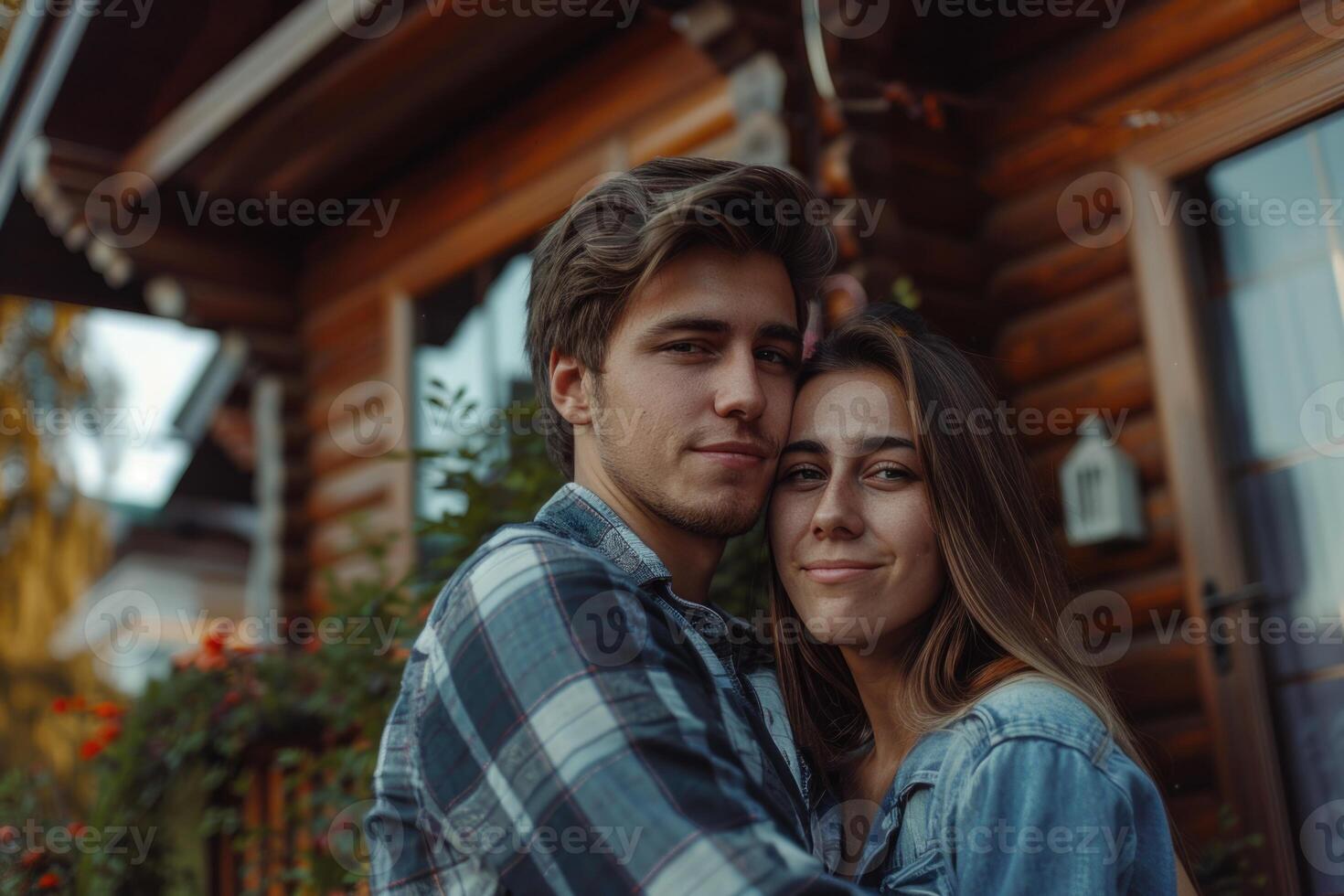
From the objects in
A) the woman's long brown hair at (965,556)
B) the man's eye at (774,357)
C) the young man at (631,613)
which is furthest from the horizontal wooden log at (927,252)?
the man's eye at (774,357)

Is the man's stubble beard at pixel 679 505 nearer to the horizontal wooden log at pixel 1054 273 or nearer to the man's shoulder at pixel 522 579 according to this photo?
the man's shoulder at pixel 522 579

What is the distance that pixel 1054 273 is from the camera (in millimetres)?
4766

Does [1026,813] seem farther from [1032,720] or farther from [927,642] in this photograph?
[927,642]

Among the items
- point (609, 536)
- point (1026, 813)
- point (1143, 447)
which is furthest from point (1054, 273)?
point (1026, 813)

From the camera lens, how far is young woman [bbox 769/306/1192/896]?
2.03 metres

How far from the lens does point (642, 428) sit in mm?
2420

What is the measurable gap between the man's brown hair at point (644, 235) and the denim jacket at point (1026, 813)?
3.07 feet

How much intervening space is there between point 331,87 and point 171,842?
3173 millimetres

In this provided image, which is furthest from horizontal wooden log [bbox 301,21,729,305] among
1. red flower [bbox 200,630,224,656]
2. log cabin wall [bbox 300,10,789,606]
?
red flower [bbox 200,630,224,656]

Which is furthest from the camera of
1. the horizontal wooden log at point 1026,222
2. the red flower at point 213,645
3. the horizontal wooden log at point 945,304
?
the red flower at point 213,645

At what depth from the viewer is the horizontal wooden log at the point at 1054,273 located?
4617 mm

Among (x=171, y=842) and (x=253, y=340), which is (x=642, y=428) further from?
(x=253, y=340)

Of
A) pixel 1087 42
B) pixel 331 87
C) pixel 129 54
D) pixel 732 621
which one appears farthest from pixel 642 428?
pixel 129 54

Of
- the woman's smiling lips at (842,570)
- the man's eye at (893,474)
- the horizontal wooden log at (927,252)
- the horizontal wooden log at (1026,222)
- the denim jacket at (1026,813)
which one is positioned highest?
the horizontal wooden log at (1026,222)
